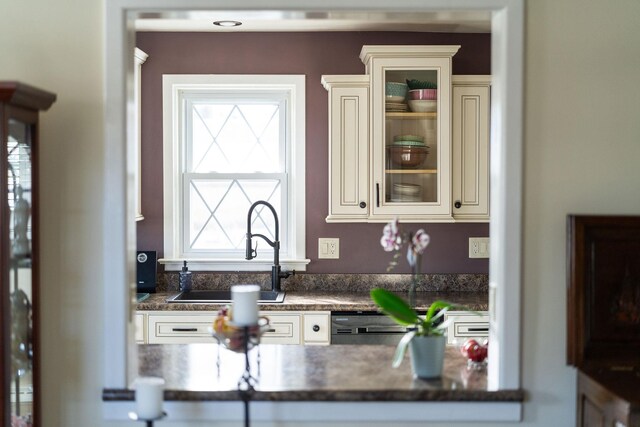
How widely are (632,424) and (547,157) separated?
0.88 meters

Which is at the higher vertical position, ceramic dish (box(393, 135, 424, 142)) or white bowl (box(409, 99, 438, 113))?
white bowl (box(409, 99, 438, 113))

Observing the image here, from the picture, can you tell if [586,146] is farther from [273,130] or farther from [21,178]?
[273,130]

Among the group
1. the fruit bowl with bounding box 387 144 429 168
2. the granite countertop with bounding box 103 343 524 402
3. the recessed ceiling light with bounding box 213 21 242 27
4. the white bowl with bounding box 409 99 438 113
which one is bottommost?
the granite countertop with bounding box 103 343 524 402

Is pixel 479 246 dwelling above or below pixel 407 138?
below

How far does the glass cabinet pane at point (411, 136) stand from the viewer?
4371 mm

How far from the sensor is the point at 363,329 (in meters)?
4.12

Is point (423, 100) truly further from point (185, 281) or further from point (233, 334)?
point (233, 334)

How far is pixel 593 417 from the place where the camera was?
233cm

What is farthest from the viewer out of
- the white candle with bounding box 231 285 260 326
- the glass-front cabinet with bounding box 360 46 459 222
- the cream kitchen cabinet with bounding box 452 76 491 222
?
the cream kitchen cabinet with bounding box 452 76 491 222

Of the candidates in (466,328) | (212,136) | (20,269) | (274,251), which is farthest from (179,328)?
(20,269)

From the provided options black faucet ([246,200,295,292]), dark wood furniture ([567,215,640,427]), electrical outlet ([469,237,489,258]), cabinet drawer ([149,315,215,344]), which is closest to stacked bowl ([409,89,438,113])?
electrical outlet ([469,237,489,258])

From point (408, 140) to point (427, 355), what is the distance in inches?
81.1

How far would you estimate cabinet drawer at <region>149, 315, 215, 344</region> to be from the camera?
4137 millimetres

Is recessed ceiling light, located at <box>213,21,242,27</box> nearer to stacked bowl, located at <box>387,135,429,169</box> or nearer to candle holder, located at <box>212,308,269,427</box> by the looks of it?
stacked bowl, located at <box>387,135,429,169</box>
